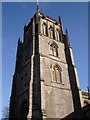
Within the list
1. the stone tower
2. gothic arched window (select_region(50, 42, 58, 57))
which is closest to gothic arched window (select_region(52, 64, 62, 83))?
the stone tower

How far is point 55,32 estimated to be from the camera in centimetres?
3338

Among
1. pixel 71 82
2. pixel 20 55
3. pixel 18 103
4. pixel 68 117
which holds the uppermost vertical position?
pixel 20 55

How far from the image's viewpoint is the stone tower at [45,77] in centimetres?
2170

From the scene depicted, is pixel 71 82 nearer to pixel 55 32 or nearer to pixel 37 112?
pixel 37 112

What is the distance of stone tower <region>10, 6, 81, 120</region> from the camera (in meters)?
21.7

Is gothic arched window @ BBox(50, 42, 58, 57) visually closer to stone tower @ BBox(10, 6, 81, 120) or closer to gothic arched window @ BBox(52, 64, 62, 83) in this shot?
stone tower @ BBox(10, 6, 81, 120)

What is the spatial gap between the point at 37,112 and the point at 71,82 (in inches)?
329

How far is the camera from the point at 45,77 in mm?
24344

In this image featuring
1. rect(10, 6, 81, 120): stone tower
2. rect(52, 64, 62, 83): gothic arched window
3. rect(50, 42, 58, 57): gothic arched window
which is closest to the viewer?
rect(10, 6, 81, 120): stone tower

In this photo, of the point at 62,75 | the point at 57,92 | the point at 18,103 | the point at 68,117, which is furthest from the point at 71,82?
the point at 18,103

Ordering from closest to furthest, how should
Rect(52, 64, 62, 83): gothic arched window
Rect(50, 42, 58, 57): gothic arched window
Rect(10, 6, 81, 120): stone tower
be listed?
Rect(10, 6, 81, 120): stone tower
Rect(52, 64, 62, 83): gothic arched window
Rect(50, 42, 58, 57): gothic arched window

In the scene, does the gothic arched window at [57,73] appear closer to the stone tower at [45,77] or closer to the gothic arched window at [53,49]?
the stone tower at [45,77]

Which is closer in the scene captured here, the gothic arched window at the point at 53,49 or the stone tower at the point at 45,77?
the stone tower at the point at 45,77

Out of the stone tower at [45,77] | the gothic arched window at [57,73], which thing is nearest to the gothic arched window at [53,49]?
the stone tower at [45,77]
